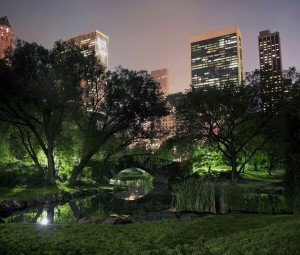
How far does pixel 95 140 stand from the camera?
28.5 metres

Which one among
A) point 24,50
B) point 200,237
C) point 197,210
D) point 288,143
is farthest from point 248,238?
point 24,50

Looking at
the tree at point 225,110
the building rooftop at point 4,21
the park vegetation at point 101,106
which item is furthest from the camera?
the building rooftop at point 4,21

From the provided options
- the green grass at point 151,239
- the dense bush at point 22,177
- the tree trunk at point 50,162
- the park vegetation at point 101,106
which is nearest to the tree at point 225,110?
the park vegetation at point 101,106

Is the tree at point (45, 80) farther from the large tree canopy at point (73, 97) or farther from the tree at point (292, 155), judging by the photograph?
the tree at point (292, 155)

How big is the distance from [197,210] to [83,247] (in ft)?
28.7

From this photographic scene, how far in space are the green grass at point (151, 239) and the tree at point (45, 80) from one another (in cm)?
1746

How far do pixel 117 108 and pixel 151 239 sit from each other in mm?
21690

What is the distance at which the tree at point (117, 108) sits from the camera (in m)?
28.5

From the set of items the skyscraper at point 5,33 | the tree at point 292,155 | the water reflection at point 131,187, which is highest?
the skyscraper at point 5,33

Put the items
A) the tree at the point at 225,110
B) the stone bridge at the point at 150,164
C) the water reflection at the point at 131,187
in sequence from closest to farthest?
the tree at the point at 225,110 < the water reflection at the point at 131,187 < the stone bridge at the point at 150,164

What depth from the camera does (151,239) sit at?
26.2ft

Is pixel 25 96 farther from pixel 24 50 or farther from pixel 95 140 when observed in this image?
pixel 95 140

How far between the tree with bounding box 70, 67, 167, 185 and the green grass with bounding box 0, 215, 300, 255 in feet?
63.5

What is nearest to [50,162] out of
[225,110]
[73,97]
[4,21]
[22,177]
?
[22,177]
